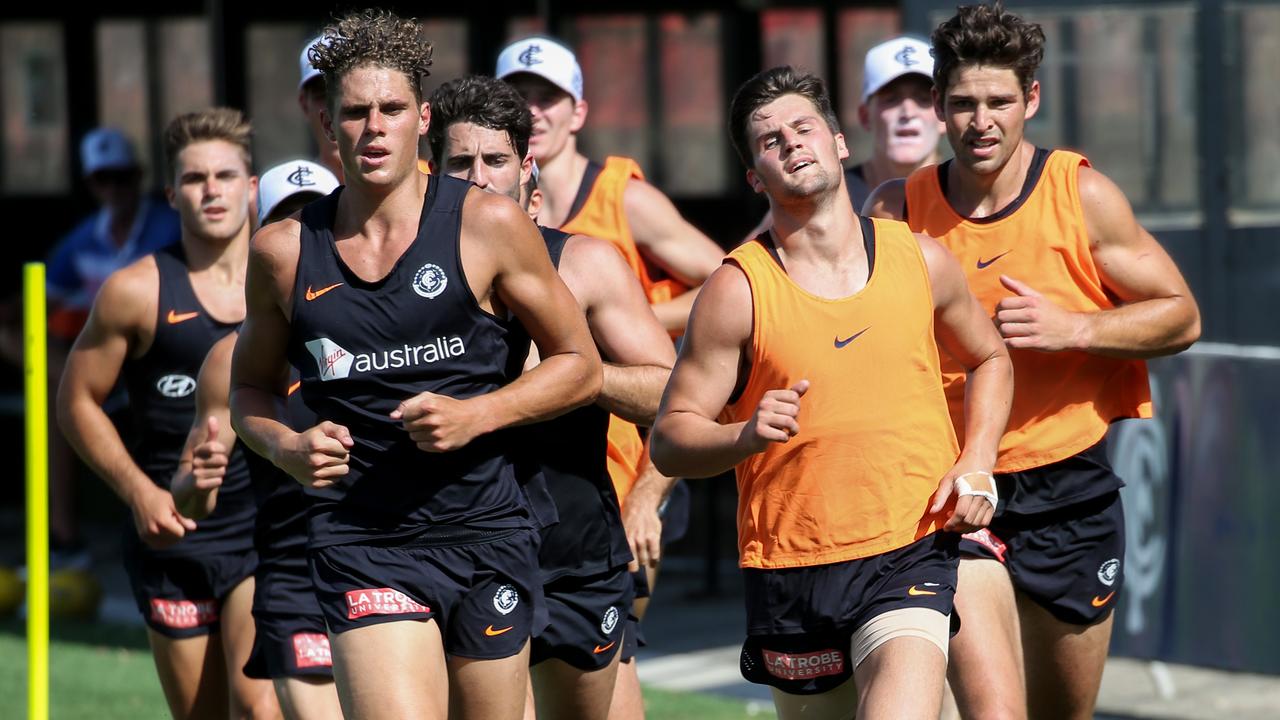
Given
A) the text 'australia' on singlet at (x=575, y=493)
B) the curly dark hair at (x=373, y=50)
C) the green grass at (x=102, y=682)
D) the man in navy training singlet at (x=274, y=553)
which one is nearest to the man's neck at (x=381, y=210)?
the curly dark hair at (x=373, y=50)

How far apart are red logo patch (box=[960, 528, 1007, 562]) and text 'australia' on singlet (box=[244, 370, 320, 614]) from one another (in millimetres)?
Result: 1854

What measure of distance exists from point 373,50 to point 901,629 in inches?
70.5

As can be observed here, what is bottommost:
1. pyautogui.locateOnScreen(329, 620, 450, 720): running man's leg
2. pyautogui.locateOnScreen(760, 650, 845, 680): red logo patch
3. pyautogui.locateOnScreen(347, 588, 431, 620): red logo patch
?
pyautogui.locateOnScreen(760, 650, 845, 680): red logo patch

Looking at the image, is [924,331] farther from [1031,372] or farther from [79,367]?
[79,367]

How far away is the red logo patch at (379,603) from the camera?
170 inches

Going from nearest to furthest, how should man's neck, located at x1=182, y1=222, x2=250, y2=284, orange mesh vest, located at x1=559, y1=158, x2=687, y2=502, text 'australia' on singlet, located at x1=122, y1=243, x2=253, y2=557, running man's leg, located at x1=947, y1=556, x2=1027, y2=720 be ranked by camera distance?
running man's leg, located at x1=947, y1=556, x2=1027, y2=720 → text 'australia' on singlet, located at x1=122, y1=243, x2=253, y2=557 → man's neck, located at x1=182, y1=222, x2=250, y2=284 → orange mesh vest, located at x1=559, y1=158, x2=687, y2=502

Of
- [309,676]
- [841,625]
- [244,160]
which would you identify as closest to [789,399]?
[841,625]

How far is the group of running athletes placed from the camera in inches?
171

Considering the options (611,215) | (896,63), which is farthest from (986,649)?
(896,63)

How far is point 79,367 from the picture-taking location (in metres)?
5.93

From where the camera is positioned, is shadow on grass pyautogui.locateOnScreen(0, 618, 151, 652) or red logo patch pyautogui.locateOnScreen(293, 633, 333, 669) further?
shadow on grass pyautogui.locateOnScreen(0, 618, 151, 652)

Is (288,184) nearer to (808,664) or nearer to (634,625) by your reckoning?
(634,625)

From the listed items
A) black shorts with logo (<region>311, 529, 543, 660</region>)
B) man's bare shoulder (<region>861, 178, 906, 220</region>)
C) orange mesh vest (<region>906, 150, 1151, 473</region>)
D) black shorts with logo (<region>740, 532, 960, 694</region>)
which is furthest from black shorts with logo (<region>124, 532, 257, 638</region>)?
orange mesh vest (<region>906, 150, 1151, 473</region>)

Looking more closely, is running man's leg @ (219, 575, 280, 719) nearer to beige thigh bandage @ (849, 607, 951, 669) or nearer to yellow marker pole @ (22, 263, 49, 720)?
yellow marker pole @ (22, 263, 49, 720)
